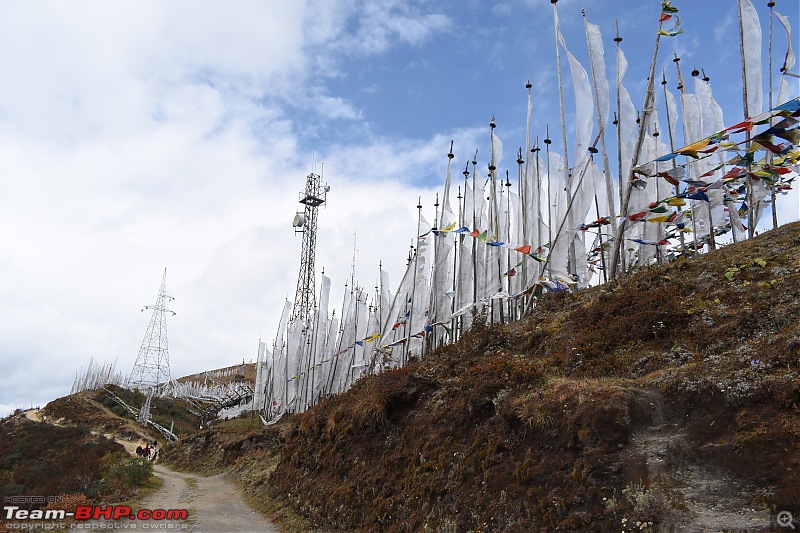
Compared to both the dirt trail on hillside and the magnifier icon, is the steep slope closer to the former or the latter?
the magnifier icon

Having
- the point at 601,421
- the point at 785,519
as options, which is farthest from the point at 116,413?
the point at 785,519

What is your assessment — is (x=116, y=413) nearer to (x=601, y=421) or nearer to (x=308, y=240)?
(x=308, y=240)

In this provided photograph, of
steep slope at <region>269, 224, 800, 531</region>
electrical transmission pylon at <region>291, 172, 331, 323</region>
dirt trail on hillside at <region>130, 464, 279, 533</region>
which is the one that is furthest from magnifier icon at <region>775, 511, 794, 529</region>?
electrical transmission pylon at <region>291, 172, 331, 323</region>

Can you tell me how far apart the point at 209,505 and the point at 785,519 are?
51.7 ft

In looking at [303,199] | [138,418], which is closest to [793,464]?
[303,199]

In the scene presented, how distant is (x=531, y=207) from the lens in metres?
22.9

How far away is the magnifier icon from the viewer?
5820 millimetres

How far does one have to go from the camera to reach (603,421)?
833 cm

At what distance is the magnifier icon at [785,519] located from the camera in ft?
19.1

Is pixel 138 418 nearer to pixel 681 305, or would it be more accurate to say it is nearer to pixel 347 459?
pixel 347 459

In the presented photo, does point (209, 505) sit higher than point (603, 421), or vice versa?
point (603, 421)

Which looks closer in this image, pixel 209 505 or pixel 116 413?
pixel 209 505

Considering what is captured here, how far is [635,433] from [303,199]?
42709 millimetres

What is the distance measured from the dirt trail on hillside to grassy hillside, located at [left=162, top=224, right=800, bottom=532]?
46.1 inches
